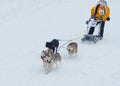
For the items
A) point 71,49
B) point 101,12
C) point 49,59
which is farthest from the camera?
point 101,12

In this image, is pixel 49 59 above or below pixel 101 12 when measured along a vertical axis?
below

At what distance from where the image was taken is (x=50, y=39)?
520 inches

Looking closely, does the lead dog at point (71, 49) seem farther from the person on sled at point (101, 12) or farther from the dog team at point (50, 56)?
the person on sled at point (101, 12)

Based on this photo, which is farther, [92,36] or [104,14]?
[104,14]

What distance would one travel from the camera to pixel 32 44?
41.1 feet

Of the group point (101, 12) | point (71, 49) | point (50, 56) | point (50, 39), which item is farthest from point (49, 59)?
point (101, 12)

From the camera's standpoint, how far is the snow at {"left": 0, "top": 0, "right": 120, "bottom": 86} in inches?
378

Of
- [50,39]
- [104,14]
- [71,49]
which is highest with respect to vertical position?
[104,14]

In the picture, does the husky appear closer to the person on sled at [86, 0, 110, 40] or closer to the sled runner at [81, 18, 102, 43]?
the sled runner at [81, 18, 102, 43]

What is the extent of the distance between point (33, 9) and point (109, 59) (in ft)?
25.3

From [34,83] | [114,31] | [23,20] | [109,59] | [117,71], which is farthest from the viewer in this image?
[23,20]

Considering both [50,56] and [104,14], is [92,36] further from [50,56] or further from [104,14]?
[50,56]

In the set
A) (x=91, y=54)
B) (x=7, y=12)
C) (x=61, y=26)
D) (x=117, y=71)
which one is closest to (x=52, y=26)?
(x=61, y=26)

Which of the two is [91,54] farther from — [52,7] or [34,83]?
[52,7]
